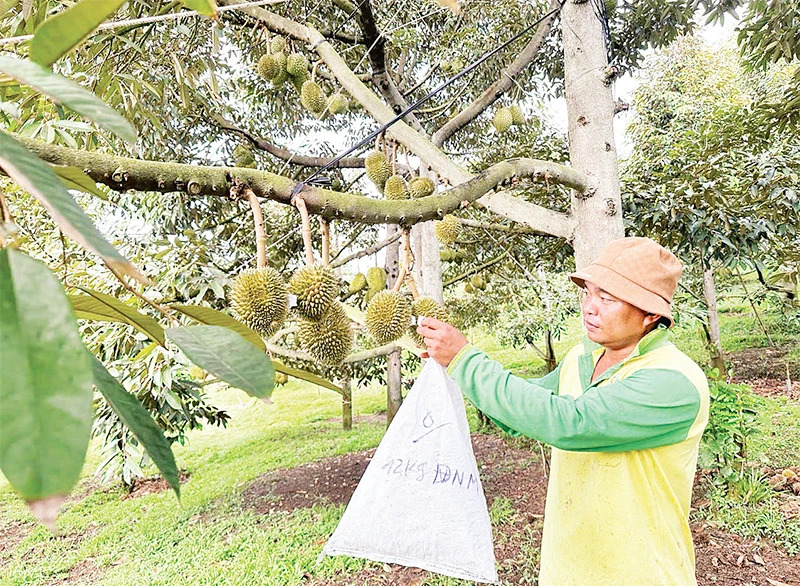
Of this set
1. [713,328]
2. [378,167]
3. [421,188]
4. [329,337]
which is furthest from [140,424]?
[713,328]

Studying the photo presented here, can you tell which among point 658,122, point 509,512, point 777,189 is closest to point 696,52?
point 658,122

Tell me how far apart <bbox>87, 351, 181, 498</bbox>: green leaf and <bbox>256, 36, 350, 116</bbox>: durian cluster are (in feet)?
7.00

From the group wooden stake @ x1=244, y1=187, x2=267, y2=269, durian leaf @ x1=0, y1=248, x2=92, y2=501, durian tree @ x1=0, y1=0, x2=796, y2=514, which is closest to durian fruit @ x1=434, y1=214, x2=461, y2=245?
durian tree @ x1=0, y1=0, x2=796, y2=514

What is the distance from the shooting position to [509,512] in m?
2.90

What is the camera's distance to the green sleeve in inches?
38.6

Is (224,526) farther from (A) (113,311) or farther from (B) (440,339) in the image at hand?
(A) (113,311)

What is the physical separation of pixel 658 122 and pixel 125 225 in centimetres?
686

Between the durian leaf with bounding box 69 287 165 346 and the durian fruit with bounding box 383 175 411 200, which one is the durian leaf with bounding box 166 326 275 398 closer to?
the durian leaf with bounding box 69 287 165 346

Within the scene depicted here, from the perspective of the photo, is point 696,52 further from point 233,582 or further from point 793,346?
point 233,582

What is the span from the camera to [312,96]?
237 centimetres

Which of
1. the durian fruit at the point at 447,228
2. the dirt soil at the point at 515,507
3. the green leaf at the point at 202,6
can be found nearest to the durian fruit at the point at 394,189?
the durian fruit at the point at 447,228

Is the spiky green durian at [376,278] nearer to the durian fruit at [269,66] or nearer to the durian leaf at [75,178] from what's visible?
the durian fruit at [269,66]

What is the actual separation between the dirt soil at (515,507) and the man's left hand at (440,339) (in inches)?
63.0

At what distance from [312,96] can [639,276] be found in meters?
1.77
